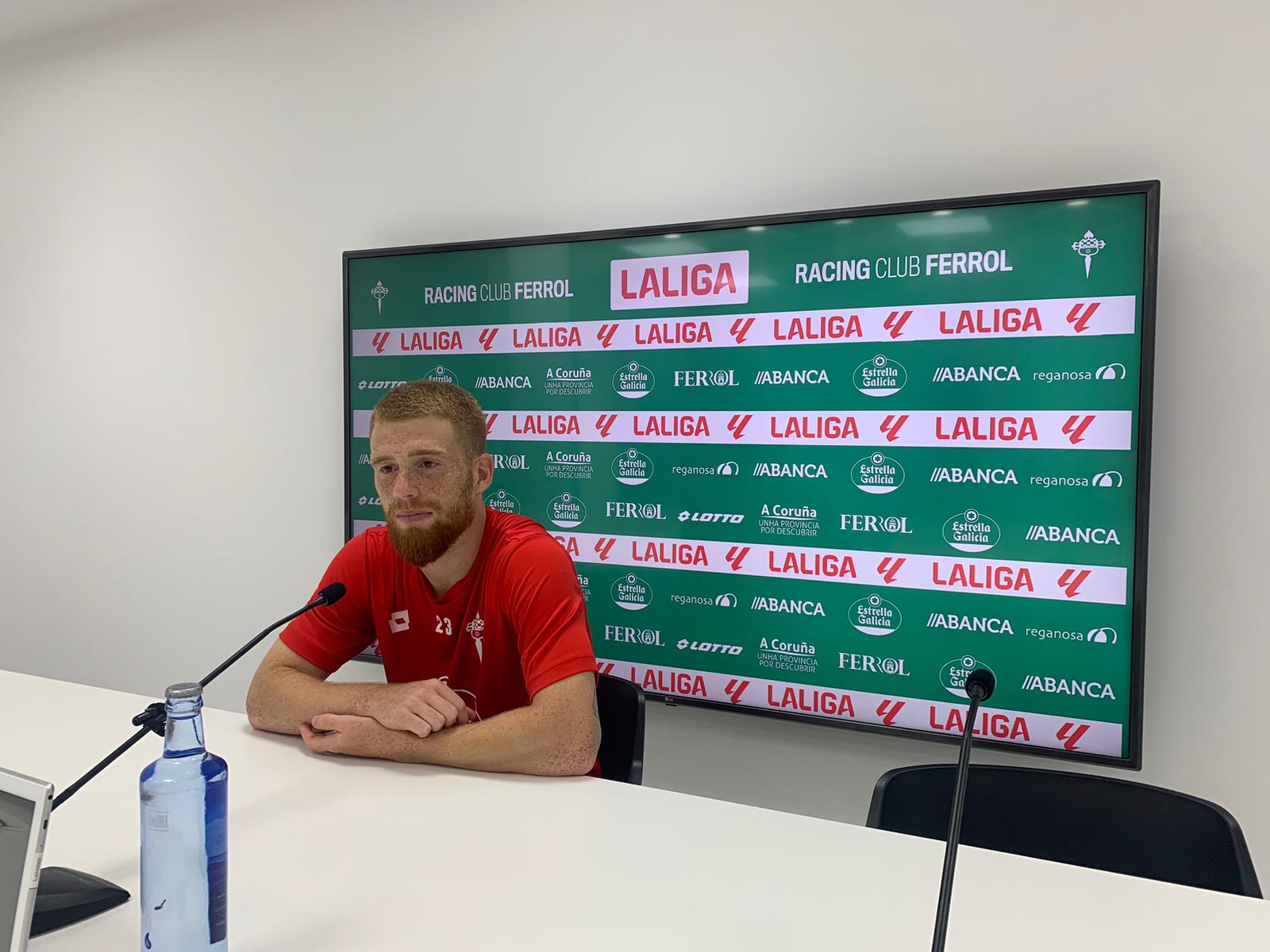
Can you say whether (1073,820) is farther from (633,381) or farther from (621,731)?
(633,381)

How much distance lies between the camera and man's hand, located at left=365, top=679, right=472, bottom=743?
1483 mm

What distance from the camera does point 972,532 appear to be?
2.10 m

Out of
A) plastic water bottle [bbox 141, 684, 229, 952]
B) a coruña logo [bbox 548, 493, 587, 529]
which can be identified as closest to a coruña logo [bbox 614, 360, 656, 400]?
a coruña logo [bbox 548, 493, 587, 529]

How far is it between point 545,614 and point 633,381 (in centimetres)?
97

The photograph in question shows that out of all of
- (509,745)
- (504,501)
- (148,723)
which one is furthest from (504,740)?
(504,501)

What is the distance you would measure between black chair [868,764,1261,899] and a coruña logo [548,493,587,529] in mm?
1305

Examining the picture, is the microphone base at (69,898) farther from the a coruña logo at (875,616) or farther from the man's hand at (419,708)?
the a coruña logo at (875,616)

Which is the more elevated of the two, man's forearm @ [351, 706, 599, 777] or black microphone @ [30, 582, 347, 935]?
man's forearm @ [351, 706, 599, 777]

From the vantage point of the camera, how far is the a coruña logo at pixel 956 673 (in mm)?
2107

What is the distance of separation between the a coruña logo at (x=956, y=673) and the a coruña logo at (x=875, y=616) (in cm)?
15

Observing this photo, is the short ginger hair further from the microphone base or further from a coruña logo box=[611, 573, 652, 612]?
the microphone base

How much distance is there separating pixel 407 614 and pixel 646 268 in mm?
1143

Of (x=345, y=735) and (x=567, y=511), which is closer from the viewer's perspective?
(x=345, y=735)

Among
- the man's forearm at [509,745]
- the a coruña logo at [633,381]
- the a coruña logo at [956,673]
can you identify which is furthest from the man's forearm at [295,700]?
the a coruña logo at [956,673]
